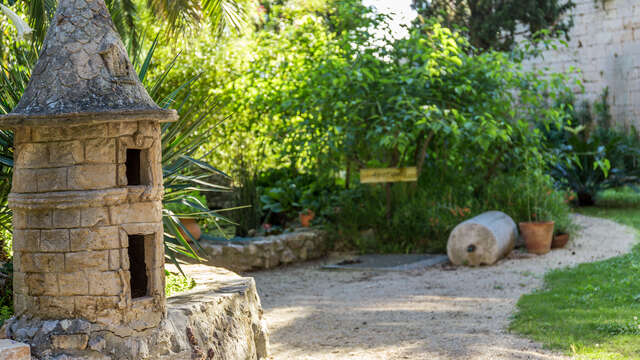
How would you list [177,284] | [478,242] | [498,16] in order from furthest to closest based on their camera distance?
[498,16] < [478,242] < [177,284]

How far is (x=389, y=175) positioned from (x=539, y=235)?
2.11 m

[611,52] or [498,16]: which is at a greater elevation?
[498,16]

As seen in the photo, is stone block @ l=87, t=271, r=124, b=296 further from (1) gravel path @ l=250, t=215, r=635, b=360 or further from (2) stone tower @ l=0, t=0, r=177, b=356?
(1) gravel path @ l=250, t=215, r=635, b=360

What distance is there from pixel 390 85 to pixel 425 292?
335 centimetres

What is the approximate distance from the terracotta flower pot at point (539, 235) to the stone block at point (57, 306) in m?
6.57

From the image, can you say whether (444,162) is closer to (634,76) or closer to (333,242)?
(333,242)

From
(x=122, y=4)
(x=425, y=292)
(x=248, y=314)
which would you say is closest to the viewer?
(x=248, y=314)

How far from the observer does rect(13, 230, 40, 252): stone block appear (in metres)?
3.35

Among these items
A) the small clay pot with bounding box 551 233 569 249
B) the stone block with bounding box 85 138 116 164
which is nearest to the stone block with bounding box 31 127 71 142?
the stone block with bounding box 85 138 116 164

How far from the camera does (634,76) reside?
15.1 meters

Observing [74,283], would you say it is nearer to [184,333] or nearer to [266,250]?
[184,333]

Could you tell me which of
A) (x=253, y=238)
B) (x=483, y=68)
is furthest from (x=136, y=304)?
(x=483, y=68)

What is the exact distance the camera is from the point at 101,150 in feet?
11.1

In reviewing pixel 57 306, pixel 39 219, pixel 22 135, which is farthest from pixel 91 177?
pixel 57 306
